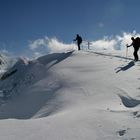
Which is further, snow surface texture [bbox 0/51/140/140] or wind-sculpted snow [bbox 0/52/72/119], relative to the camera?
wind-sculpted snow [bbox 0/52/72/119]

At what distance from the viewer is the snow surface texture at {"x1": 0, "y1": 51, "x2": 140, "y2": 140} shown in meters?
10.2

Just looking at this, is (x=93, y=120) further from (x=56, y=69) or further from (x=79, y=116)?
(x=56, y=69)

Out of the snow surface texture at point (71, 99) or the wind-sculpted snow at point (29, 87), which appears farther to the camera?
the wind-sculpted snow at point (29, 87)

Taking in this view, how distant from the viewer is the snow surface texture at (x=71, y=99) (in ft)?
33.5

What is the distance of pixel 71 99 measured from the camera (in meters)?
16.2

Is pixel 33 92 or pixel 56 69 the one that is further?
pixel 56 69

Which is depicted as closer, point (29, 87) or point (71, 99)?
point (71, 99)

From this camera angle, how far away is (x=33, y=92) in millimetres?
21047

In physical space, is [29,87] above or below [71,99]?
→ below

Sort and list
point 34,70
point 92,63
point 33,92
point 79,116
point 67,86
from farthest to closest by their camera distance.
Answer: point 34,70, point 92,63, point 33,92, point 67,86, point 79,116

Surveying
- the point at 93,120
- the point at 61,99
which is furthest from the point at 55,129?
the point at 61,99

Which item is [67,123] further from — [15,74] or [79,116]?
[15,74]

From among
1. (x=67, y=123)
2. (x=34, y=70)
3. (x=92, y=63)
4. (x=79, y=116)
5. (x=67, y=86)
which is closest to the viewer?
(x=67, y=123)

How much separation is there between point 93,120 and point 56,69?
13.6 meters
